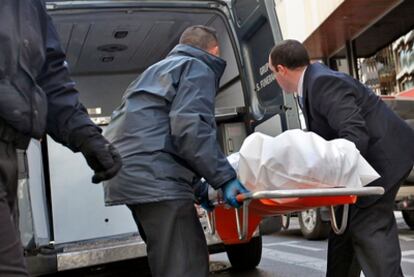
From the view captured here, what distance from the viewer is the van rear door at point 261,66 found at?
4.47 m

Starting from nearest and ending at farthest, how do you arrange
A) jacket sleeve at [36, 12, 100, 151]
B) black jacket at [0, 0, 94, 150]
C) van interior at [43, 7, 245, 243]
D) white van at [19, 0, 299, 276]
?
1. black jacket at [0, 0, 94, 150]
2. jacket sleeve at [36, 12, 100, 151]
3. white van at [19, 0, 299, 276]
4. van interior at [43, 7, 245, 243]

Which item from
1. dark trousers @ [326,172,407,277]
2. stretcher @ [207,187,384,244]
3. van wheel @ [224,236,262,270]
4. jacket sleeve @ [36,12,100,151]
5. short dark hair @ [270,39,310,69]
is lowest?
van wheel @ [224,236,262,270]

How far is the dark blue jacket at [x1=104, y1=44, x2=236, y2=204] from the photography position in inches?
105

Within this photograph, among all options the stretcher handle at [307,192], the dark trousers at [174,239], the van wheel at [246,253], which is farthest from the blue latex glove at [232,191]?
the van wheel at [246,253]

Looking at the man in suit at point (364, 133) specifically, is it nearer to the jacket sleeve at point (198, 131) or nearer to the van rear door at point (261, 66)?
the jacket sleeve at point (198, 131)

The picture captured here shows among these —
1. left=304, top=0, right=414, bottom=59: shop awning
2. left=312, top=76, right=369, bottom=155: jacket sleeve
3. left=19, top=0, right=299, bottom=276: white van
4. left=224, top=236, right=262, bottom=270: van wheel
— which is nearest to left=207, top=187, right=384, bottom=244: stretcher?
left=312, top=76, right=369, bottom=155: jacket sleeve

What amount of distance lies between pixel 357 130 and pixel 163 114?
93 centimetres

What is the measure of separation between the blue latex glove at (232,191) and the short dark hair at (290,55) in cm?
77

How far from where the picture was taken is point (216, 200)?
120 inches

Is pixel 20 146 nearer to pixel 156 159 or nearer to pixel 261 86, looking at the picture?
pixel 156 159

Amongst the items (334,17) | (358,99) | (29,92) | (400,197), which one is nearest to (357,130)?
(358,99)

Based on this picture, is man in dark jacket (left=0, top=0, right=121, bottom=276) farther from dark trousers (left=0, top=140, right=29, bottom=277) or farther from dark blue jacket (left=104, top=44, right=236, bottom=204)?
dark blue jacket (left=104, top=44, right=236, bottom=204)

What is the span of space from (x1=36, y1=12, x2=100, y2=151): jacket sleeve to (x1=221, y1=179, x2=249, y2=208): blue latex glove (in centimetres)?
83

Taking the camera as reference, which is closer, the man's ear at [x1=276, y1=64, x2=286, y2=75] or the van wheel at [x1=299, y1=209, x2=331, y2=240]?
the man's ear at [x1=276, y1=64, x2=286, y2=75]
